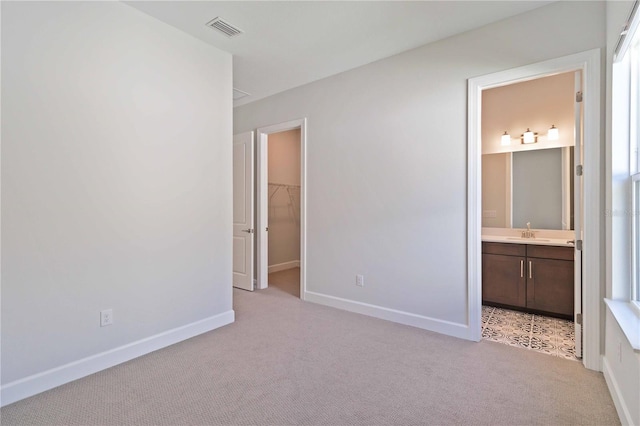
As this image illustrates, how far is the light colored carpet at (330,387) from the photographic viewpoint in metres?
1.78

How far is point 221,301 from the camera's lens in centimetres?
317

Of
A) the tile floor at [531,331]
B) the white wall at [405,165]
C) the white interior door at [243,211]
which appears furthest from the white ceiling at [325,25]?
the tile floor at [531,331]

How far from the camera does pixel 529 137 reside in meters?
3.72

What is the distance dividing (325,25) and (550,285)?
11.0 ft

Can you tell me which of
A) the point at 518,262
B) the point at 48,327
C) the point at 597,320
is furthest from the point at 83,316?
the point at 518,262

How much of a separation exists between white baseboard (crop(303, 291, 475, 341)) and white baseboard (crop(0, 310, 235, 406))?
125cm

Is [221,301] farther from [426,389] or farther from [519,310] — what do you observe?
[519,310]

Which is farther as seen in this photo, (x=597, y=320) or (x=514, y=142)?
(x=514, y=142)

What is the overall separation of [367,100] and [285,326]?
98.1 inches

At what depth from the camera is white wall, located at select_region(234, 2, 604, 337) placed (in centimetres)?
263

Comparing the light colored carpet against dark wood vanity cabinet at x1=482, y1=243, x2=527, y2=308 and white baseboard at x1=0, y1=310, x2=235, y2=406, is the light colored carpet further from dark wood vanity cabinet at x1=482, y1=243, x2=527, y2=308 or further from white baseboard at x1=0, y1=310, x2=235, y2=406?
dark wood vanity cabinet at x1=482, y1=243, x2=527, y2=308

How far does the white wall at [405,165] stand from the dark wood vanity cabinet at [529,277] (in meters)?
1.03

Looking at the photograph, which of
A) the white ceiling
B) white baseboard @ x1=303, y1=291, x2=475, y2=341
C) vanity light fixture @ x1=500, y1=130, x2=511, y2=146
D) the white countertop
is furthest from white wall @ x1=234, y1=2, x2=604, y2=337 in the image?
vanity light fixture @ x1=500, y1=130, x2=511, y2=146

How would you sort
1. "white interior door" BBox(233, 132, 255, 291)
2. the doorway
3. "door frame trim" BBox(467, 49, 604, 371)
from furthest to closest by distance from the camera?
the doorway
"white interior door" BBox(233, 132, 255, 291)
"door frame trim" BBox(467, 49, 604, 371)
